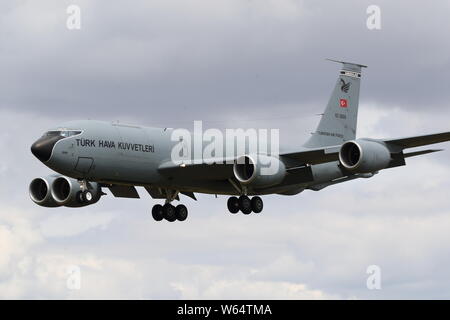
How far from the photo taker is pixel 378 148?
73188 mm

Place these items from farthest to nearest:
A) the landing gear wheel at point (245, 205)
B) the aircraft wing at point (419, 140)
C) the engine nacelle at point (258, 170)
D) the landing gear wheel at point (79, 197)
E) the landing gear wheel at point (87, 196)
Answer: the landing gear wheel at point (245, 205)
the engine nacelle at point (258, 170)
the landing gear wheel at point (79, 197)
the landing gear wheel at point (87, 196)
the aircraft wing at point (419, 140)

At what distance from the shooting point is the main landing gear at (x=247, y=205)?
255ft

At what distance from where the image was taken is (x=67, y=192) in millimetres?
80000

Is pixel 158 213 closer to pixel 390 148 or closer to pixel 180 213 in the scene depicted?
pixel 180 213

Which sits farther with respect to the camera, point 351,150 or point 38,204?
point 38,204

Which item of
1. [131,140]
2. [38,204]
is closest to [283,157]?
[131,140]

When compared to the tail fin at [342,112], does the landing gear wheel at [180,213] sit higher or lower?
lower

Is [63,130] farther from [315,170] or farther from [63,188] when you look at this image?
[315,170]

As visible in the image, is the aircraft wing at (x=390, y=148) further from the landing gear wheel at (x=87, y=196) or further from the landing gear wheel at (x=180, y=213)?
the landing gear wheel at (x=87, y=196)

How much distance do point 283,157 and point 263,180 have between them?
3.01 m

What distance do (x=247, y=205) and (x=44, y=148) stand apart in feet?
43.8

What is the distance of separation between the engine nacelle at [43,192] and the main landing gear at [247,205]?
11.1m

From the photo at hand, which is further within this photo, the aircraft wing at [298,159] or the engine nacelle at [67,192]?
the engine nacelle at [67,192]

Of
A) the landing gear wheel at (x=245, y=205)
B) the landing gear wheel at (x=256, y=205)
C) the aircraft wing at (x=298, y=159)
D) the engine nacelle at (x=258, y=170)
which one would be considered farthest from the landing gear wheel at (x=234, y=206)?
the engine nacelle at (x=258, y=170)
